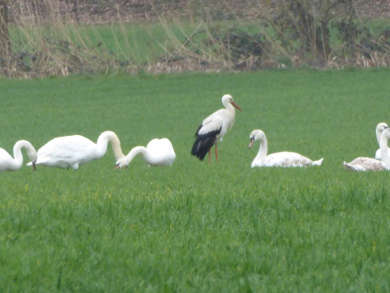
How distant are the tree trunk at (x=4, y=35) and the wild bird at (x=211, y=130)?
578 inches

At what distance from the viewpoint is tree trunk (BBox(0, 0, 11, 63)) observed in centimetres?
3100

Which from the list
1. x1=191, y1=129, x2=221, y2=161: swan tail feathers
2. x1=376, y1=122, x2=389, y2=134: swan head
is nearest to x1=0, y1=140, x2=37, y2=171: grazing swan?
x1=191, y1=129, x2=221, y2=161: swan tail feathers

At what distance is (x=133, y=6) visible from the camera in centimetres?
3838

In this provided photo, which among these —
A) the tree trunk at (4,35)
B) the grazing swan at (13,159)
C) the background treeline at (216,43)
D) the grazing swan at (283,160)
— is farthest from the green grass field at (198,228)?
the tree trunk at (4,35)

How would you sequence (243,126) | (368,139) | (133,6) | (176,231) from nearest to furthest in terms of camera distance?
1. (176,231)
2. (368,139)
3. (243,126)
4. (133,6)

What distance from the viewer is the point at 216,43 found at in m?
32.1

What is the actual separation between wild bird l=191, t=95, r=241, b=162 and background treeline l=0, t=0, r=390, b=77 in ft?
45.9

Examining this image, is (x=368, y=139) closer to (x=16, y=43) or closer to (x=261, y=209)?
(x=261, y=209)

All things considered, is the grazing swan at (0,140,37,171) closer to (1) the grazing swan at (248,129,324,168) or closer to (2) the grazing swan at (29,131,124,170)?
(2) the grazing swan at (29,131,124,170)

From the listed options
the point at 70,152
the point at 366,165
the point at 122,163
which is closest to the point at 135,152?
the point at 122,163

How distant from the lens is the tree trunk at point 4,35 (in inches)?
1220

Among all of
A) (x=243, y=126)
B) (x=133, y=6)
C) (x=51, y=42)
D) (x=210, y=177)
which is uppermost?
(x=133, y=6)

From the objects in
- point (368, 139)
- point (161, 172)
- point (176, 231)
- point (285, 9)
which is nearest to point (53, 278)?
point (176, 231)

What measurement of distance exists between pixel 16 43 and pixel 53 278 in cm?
2638
